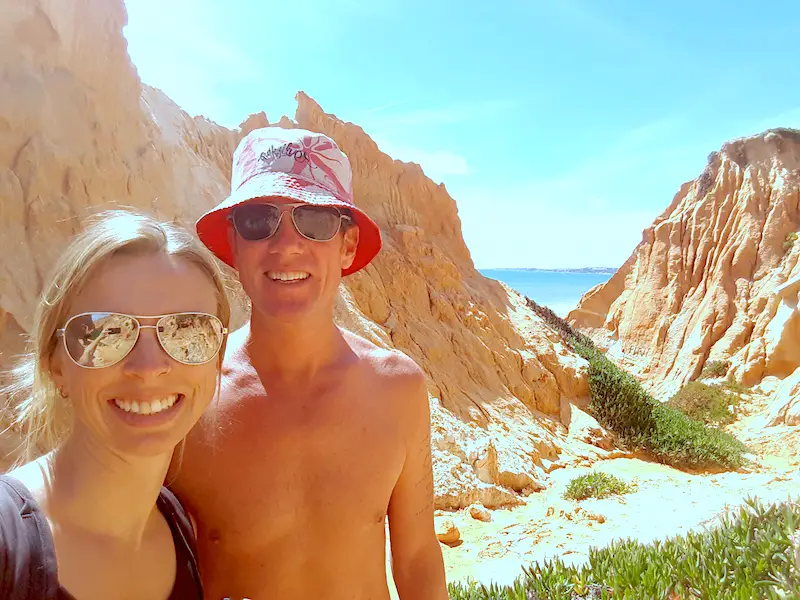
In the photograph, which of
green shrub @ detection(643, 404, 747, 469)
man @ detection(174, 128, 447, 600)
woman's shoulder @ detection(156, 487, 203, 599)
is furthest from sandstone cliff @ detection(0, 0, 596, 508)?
woman's shoulder @ detection(156, 487, 203, 599)

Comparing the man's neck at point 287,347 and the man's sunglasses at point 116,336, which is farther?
the man's neck at point 287,347

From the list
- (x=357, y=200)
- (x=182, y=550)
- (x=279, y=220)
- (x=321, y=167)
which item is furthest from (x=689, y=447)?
(x=182, y=550)

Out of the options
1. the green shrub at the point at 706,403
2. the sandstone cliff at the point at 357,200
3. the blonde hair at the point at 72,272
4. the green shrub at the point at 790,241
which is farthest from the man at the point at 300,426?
the green shrub at the point at 790,241

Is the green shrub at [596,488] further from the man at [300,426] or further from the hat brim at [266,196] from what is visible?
A: the hat brim at [266,196]

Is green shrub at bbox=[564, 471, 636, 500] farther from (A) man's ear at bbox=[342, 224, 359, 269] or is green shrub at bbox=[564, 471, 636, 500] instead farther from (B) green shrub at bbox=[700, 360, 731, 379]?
(B) green shrub at bbox=[700, 360, 731, 379]

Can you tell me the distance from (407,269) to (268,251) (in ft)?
30.4

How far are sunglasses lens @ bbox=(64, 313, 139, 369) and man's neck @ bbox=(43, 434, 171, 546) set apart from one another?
7.1 inches

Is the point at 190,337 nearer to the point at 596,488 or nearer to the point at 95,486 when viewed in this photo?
the point at 95,486

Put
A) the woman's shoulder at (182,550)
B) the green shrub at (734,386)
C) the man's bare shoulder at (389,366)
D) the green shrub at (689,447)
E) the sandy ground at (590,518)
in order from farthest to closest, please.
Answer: the green shrub at (734,386) < the green shrub at (689,447) < the sandy ground at (590,518) < the man's bare shoulder at (389,366) < the woman's shoulder at (182,550)

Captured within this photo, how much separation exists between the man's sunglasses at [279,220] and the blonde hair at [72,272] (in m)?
0.43

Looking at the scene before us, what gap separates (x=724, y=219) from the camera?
22266 millimetres

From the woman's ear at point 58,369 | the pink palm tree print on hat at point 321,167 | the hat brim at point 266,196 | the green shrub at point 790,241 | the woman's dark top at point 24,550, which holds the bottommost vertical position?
the woman's dark top at point 24,550

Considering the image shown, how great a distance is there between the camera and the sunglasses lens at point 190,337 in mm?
1098

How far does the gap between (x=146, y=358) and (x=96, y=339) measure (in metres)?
0.10
